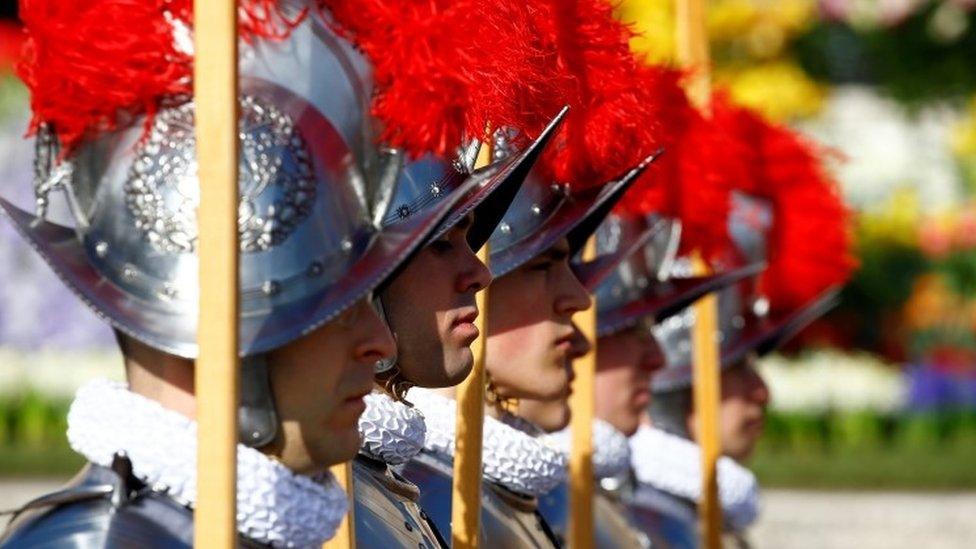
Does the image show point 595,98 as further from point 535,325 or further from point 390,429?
point 390,429

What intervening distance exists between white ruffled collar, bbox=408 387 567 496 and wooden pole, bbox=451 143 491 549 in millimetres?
235

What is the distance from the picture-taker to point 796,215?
7715 mm

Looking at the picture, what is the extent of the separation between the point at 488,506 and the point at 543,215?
22.0 inches

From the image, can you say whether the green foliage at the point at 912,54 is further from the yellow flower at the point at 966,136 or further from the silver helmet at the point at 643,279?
the silver helmet at the point at 643,279

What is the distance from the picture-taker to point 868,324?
16250 millimetres

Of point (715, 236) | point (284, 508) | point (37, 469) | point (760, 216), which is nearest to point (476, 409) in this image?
point (284, 508)

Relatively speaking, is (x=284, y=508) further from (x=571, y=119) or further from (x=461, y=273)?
(x=571, y=119)

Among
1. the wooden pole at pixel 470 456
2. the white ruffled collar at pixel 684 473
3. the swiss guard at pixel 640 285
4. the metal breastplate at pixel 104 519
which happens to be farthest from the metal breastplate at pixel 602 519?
the metal breastplate at pixel 104 519

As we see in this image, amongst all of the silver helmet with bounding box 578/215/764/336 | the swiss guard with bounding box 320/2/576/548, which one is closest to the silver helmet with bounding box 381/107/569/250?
the swiss guard with bounding box 320/2/576/548

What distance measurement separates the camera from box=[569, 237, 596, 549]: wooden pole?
18.1 feet

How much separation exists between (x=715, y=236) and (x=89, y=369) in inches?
362

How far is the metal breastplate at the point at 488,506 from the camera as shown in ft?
15.1

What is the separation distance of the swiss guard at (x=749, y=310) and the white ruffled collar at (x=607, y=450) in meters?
0.98

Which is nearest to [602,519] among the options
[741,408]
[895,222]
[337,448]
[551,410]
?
[551,410]
